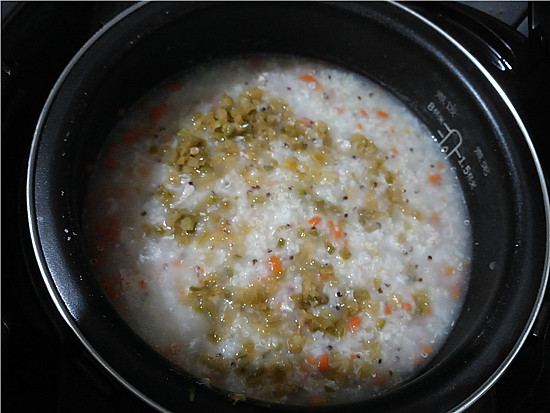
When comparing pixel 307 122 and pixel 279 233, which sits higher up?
pixel 307 122

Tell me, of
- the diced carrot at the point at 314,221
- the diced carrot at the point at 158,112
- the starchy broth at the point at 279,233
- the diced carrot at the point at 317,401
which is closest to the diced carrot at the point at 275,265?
the starchy broth at the point at 279,233

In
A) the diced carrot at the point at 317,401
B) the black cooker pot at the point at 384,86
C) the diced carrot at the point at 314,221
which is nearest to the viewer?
the black cooker pot at the point at 384,86

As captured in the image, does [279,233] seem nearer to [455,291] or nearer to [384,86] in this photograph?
[455,291]

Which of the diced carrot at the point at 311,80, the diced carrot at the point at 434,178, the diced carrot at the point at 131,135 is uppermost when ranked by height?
the diced carrot at the point at 311,80

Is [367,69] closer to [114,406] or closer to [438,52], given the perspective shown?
[438,52]

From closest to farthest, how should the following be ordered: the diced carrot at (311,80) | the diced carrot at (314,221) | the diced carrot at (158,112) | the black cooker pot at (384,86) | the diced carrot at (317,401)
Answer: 1. the black cooker pot at (384,86)
2. the diced carrot at (317,401)
3. the diced carrot at (314,221)
4. the diced carrot at (158,112)
5. the diced carrot at (311,80)

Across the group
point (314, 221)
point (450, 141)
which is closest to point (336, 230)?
point (314, 221)

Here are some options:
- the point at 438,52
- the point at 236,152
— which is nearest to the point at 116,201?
the point at 236,152

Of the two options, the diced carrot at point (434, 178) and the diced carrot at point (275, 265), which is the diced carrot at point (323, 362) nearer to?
the diced carrot at point (275, 265)
